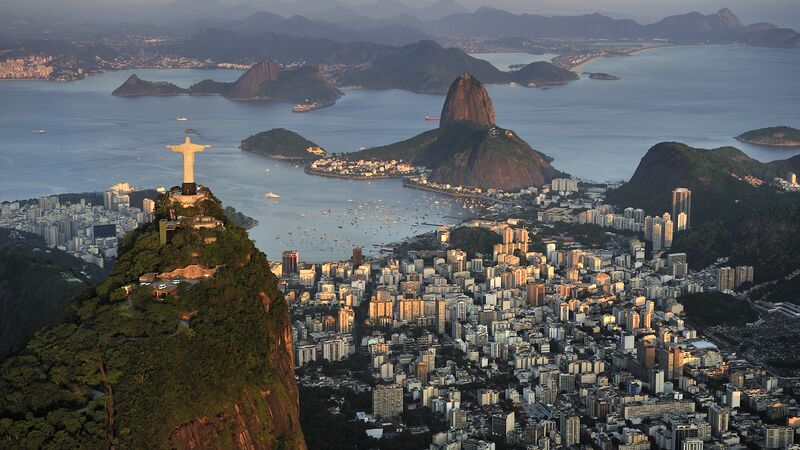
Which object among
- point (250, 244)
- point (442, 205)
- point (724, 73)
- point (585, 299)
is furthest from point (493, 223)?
point (724, 73)

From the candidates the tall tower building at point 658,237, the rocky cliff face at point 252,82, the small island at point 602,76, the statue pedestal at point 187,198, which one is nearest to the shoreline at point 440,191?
the tall tower building at point 658,237

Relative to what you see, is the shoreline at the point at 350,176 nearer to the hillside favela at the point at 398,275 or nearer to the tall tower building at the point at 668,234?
the hillside favela at the point at 398,275

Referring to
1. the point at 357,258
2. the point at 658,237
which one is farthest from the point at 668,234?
the point at 357,258

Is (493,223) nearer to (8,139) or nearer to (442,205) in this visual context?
(442,205)

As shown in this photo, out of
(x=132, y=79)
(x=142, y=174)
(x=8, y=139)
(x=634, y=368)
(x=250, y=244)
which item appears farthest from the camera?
(x=132, y=79)

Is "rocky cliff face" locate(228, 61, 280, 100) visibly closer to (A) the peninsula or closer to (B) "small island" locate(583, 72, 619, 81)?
(A) the peninsula

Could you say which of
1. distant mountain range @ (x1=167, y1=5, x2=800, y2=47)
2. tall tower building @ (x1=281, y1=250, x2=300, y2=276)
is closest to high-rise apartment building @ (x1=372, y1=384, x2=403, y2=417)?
tall tower building @ (x1=281, y1=250, x2=300, y2=276)

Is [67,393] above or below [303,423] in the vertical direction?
above
